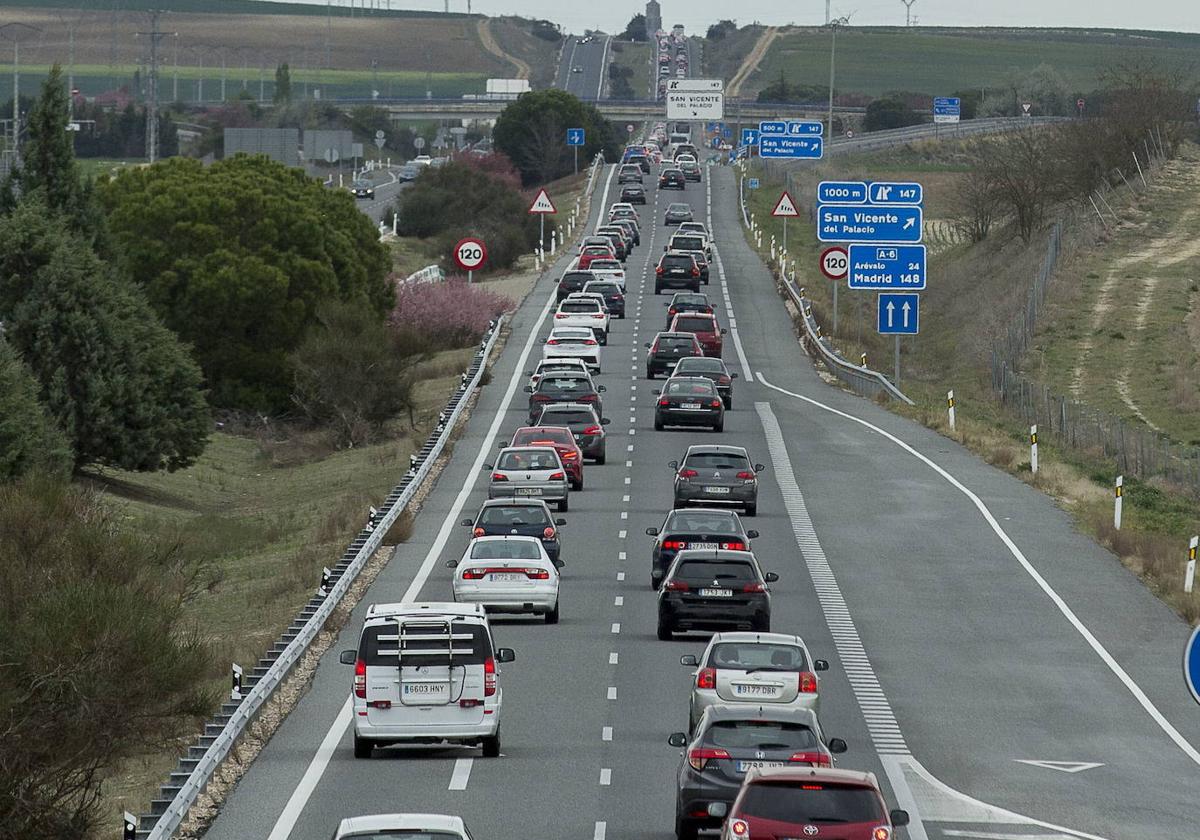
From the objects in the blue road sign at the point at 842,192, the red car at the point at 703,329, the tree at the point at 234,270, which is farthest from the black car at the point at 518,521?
the tree at the point at 234,270

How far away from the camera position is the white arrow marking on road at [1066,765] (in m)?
22.8

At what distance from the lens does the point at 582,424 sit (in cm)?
4572

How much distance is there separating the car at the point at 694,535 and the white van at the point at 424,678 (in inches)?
408

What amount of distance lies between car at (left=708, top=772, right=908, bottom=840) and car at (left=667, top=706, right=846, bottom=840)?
1838mm

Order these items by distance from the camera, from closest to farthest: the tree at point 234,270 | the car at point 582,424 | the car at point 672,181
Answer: the car at point 582,424, the tree at point 234,270, the car at point 672,181

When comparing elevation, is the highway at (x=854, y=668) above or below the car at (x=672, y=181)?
below

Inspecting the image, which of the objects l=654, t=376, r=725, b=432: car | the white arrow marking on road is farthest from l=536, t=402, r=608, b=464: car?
the white arrow marking on road

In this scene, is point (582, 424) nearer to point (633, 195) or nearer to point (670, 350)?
point (670, 350)

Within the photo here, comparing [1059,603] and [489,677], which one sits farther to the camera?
[1059,603]

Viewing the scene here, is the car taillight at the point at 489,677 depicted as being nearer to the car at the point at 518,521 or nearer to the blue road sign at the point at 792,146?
the car at the point at 518,521

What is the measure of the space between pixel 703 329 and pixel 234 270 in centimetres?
1535

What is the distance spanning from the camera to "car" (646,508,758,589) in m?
32.0

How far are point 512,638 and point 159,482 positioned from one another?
3044 centimetres

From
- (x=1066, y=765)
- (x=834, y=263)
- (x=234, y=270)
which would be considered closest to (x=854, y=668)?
Answer: (x=1066, y=765)
